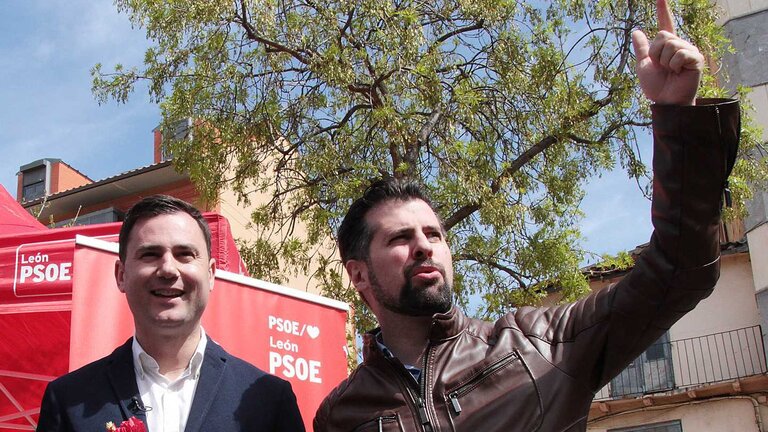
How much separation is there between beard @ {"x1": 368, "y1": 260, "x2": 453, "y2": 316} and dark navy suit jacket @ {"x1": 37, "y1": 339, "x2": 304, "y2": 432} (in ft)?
1.88

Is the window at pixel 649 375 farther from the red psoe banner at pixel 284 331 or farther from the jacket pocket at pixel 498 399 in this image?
the jacket pocket at pixel 498 399

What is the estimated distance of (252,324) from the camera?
191 inches

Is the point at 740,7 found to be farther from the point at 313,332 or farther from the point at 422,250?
the point at 422,250

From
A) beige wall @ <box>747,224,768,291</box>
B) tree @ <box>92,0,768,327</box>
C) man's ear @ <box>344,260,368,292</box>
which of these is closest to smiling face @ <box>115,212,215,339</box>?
man's ear @ <box>344,260,368,292</box>

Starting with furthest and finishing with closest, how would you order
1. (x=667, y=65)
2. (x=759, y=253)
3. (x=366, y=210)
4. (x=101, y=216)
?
(x=101, y=216) → (x=759, y=253) → (x=366, y=210) → (x=667, y=65)

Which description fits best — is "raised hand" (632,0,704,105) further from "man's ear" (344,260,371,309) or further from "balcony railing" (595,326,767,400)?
"balcony railing" (595,326,767,400)

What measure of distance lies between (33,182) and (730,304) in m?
19.3

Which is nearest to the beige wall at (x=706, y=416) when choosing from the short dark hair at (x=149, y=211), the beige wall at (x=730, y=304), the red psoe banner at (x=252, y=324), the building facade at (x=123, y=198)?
the beige wall at (x=730, y=304)

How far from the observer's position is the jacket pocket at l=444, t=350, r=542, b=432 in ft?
8.20

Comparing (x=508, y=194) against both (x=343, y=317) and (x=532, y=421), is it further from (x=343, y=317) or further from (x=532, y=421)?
(x=532, y=421)

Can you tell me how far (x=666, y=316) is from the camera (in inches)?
93.7

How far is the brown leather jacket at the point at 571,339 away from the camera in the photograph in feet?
7.29

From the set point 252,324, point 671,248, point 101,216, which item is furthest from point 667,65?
point 101,216

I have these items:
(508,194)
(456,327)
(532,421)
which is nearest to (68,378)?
(456,327)
